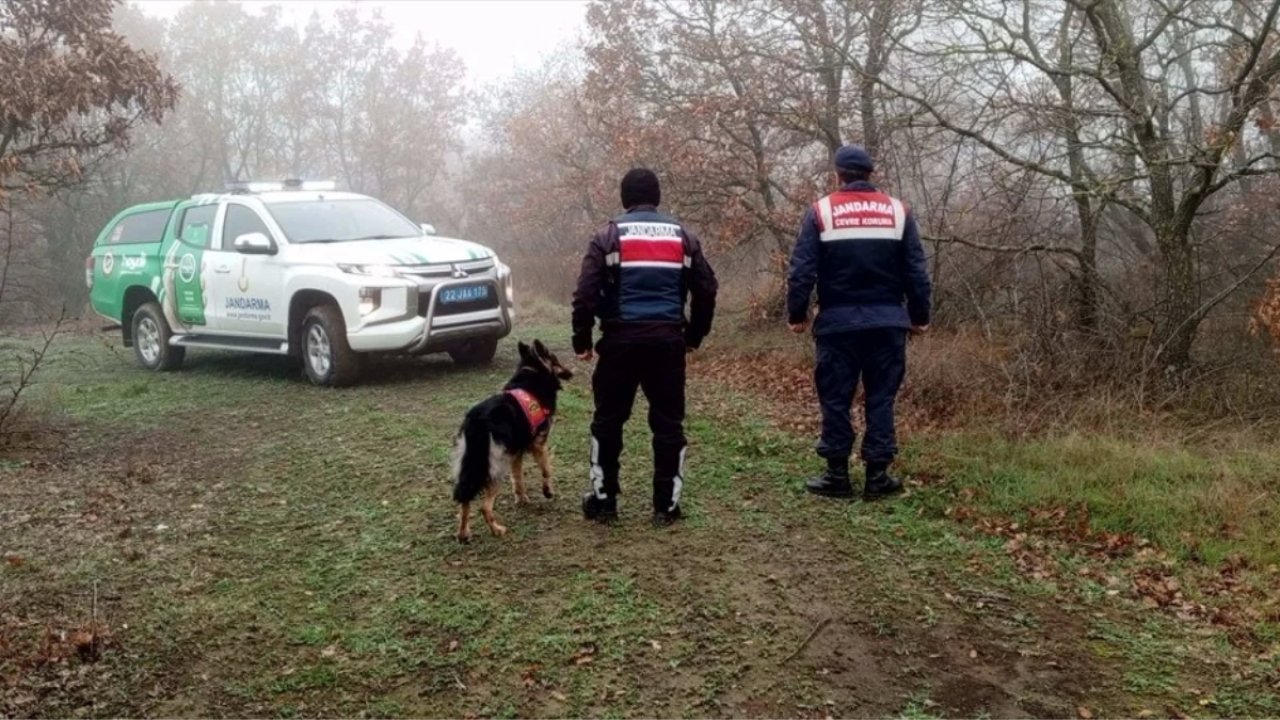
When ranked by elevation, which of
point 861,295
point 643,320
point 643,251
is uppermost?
point 643,251

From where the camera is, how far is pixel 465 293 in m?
9.21

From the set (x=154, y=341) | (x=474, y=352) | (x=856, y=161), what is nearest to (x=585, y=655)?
(x=856, y=161)

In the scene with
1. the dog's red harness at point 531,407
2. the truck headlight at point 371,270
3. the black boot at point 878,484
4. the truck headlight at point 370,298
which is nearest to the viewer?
the dog's red harness at point 531,407

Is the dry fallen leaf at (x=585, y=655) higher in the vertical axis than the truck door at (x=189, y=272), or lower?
lower

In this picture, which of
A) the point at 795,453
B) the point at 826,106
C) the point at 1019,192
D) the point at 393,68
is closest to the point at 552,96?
the point at 393,68

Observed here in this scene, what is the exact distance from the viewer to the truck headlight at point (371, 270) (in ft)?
29.2

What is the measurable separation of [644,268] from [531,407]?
101 cm

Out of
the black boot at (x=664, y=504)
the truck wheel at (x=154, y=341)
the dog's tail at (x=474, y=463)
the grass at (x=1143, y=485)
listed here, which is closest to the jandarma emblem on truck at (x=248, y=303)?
the truck wheel at (x=154, y=341)

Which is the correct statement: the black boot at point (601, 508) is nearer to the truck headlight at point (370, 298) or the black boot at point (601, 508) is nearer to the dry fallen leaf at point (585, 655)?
the dry fallen leaf at point (585, 655)

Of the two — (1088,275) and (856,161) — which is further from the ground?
(856,161)

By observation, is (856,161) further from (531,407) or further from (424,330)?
(424,330)

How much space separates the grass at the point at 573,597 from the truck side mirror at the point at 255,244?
282cm

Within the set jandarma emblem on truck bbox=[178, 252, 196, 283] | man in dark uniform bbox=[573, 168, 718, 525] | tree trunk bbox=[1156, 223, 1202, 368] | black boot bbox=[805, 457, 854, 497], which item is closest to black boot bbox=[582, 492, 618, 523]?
man in dark uniform bbox=[573, 168, 718, 525]

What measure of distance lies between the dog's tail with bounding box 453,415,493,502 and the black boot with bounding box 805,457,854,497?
81.9 inches
